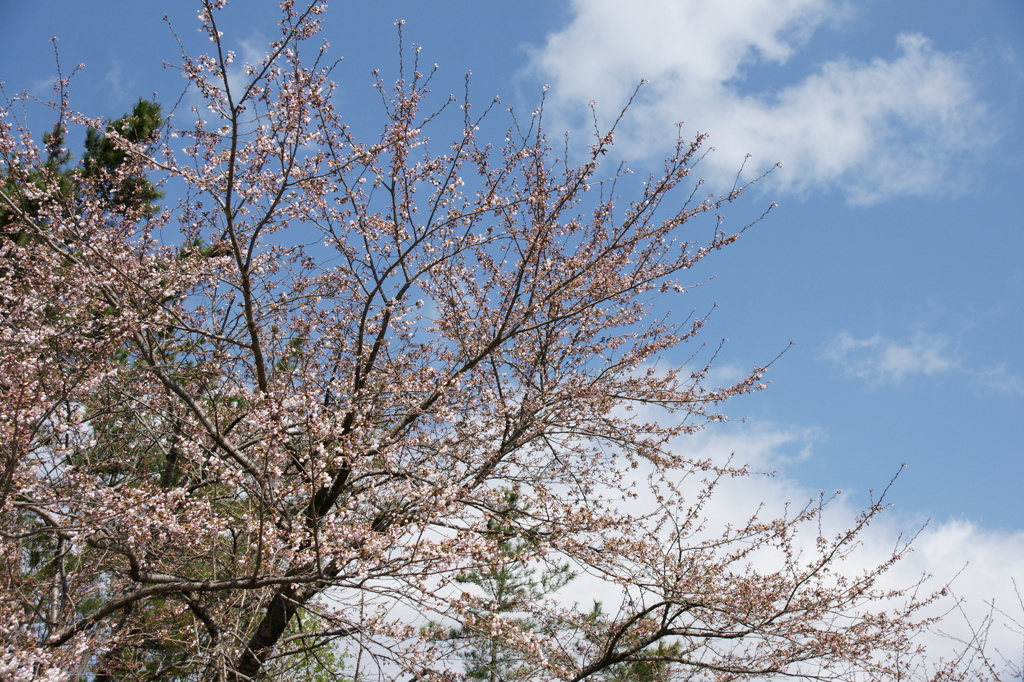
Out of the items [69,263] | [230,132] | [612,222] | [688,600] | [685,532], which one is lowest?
[688,600]

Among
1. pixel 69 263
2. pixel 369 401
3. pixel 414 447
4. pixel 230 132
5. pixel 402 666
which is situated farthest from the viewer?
pixel 414 447

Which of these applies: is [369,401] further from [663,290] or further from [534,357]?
[663,290]

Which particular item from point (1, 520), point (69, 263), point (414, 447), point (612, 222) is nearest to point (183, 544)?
point (1, 520)

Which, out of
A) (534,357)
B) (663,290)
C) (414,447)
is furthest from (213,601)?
(663,290)

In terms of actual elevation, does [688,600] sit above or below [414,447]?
below

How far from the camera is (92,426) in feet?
22.6

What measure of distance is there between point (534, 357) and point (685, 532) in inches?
83.0

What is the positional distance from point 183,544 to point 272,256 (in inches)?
129

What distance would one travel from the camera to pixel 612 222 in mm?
6418

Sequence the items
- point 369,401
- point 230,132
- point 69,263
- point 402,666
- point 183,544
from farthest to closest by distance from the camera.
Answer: point 69,263, point 369,401, point 183,544, point 230,132, point 402,666

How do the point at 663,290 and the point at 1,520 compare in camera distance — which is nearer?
the point at 1,520

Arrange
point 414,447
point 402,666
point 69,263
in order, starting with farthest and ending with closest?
point 414,447
point 69,263
point 402,666

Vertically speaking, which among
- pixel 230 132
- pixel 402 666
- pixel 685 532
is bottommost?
pixel 402 666

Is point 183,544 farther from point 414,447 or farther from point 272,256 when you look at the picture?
point 272,256
